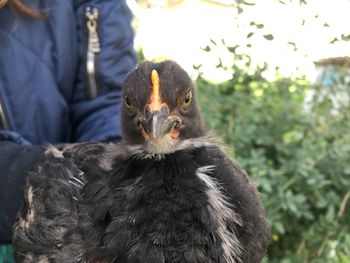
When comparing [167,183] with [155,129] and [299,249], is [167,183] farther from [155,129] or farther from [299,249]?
[299,249]

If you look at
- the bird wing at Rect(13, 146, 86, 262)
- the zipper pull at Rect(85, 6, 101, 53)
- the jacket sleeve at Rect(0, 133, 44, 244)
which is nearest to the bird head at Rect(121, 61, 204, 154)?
the bird wing at Rect(13, 146, 86, 262)

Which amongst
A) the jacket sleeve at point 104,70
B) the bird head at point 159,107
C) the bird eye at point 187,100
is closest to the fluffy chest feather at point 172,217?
the bird head at point 159,107

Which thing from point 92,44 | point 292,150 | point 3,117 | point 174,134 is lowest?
point 292,150

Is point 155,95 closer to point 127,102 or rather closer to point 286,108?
point 127,102

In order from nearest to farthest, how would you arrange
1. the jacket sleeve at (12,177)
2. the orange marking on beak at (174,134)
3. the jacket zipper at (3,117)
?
1. the orange marking on beak at (174,134)
2. the jacket sleeve at (12,177)
3. the jacket zipper at (3,117)

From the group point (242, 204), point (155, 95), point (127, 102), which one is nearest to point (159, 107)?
point (155, 95)

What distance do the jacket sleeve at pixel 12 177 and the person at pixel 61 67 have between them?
130mm

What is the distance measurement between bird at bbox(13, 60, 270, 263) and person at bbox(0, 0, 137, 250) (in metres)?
0.33

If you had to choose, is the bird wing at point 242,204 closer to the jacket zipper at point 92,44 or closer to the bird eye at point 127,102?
the bird eye at point 127,102

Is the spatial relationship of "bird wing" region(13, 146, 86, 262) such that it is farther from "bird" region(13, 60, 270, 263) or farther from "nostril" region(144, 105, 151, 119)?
"nostril" region(144, 105, 151, 119)

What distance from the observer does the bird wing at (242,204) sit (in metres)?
1.87

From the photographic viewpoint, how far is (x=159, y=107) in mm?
1935

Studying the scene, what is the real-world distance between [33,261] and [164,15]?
2.30 m

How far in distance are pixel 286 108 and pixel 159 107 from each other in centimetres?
155
